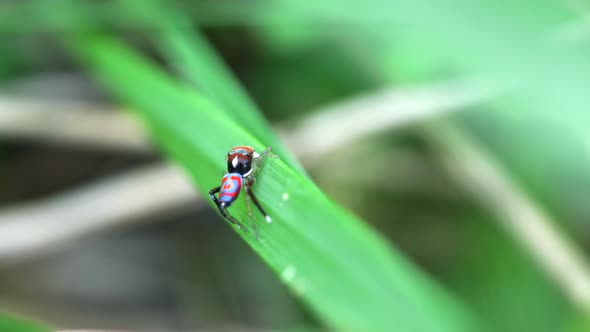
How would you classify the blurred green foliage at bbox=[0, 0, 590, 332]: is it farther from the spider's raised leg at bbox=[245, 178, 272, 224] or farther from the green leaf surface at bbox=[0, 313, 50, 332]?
the green leaf surface at bbox=[0, 313, 50, 332]

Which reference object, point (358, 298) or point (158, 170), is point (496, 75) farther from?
point (158, 170)

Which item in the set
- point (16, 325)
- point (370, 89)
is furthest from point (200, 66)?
point (16, 325)

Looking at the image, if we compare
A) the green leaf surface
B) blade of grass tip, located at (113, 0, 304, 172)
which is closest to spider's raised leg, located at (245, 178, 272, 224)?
blade of grass tip, located at (113, 0, 304, 172)

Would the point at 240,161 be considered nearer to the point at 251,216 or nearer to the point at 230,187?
the point at 230,187

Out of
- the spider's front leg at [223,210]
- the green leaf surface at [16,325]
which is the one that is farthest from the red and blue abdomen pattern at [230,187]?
the green leaf surface at [16,325]

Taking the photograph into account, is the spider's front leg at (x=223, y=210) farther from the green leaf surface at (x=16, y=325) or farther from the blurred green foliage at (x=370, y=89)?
the green leaf surface at (x=16, y=325)

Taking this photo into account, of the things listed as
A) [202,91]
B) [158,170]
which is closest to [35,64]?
[158,170]
